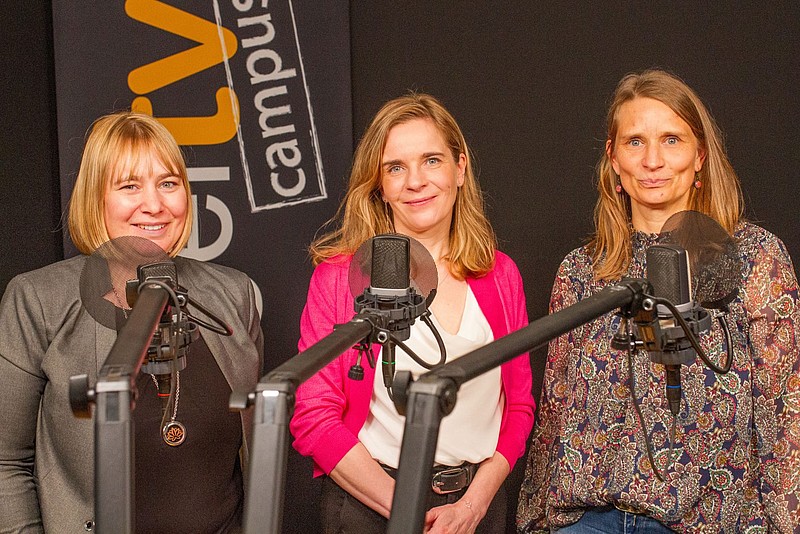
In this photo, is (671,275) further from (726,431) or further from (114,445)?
(726,431)

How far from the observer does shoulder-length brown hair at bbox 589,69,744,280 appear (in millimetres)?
2420

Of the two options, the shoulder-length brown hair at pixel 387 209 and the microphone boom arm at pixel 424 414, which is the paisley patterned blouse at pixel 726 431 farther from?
the microphone boom arm at pixel 424 414

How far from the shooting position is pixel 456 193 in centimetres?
264

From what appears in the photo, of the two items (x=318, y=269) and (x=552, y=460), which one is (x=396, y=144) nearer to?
(x=318, y=269)

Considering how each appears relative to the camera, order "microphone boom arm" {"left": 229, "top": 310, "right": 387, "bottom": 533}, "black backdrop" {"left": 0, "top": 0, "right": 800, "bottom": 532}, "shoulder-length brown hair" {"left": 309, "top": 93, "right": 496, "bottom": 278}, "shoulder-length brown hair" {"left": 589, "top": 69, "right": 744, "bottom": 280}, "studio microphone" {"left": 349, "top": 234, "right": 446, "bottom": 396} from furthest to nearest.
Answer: "black backdrop" {"left": 0, "top": 0, "right": 800, "bottom": 532}
"shoulder-length brown hair" {"left": 309, "top": 93, "right": 496, "bottom": 278}
"shoulder-length brown hair" {"left": 589, "top": 69, "right": 744, "bottom": 280}
"studio microphone" {"left": 349, "top": 234, "right": 446, "bottom": 396}
"microphone boom arm" {"left": 229, "top": 310, "right": 387, "bottom": 533}

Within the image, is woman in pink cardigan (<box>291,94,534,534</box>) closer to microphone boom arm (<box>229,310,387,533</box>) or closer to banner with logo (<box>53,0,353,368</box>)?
banner with logo (<box>53,0,353,368</box>)

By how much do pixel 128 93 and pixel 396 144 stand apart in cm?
106

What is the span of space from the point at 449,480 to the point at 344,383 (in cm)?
36

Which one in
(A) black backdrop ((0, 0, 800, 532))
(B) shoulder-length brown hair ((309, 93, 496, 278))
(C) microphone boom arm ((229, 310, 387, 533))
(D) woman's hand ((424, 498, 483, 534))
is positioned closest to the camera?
(C) microphone boom arm ((229, 310, 387, 533))

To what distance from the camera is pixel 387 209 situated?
2.62 meters

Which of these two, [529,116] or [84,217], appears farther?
[529,116]

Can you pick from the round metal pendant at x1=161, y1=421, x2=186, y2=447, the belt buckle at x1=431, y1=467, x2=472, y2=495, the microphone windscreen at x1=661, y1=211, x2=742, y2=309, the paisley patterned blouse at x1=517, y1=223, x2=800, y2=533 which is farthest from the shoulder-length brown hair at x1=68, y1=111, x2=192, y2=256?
the microphone windscreen at x1=661, y1=211, x2=742, y2=309

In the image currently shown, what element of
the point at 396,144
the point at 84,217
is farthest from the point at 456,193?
the point at 84,217

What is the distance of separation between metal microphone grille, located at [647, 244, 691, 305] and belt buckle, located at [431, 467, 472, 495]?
1171 mm
